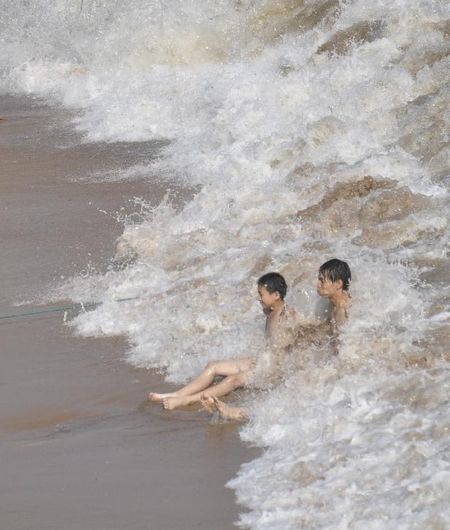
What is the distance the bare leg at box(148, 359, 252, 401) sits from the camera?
7.45 metres

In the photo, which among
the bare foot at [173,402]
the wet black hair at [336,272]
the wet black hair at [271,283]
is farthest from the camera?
the wet black hair at [271,283]

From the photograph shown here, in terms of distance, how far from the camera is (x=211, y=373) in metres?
7.53

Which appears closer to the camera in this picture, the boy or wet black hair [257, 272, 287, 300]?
the boy

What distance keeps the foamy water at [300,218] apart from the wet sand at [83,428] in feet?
0.73

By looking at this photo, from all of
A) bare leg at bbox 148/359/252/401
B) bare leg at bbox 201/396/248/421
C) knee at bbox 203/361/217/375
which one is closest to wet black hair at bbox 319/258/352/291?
bare leg at bbox 148/359/252/401

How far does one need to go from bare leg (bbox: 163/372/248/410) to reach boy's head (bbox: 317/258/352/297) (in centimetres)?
70

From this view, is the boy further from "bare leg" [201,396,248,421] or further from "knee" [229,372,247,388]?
"bare leg" [201,396,248,421]

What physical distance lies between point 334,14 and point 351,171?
18.2 feet

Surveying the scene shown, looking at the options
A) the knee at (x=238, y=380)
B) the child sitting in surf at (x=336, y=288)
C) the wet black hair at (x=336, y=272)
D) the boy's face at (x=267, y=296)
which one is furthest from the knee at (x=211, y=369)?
the wet black hair at (x=336, y=272)

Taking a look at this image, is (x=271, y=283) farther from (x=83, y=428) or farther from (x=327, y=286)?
(x=83, y=428)

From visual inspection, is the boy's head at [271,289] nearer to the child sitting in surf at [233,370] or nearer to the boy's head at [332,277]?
the child sitting in surf at [233,370]

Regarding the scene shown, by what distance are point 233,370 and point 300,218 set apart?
281cm

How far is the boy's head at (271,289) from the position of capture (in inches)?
305

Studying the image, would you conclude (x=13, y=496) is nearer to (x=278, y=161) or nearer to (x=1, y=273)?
(x=1, y=273)
